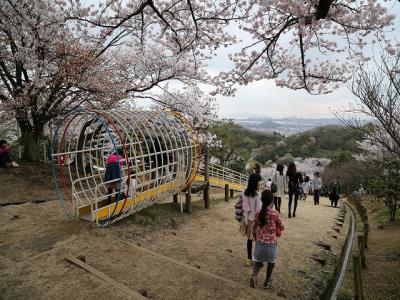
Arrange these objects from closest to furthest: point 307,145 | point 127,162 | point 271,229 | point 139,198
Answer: point 271,229 < point 127,162 < point 139,198 < point 307,145

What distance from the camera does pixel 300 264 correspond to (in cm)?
650

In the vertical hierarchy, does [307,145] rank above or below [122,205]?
below

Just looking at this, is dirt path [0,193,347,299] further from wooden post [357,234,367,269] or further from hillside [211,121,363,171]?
hillside [211,121,363,171]

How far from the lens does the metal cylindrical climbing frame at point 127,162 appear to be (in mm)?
6938

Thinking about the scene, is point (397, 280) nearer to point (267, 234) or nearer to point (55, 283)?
point (267, 234)

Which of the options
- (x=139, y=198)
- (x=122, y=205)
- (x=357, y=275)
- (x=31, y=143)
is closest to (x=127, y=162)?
(x=122, y=205)

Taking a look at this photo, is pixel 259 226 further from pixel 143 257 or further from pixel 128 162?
pixel 128 162

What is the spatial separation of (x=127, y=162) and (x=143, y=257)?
178cm

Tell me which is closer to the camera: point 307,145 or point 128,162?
point 128,162

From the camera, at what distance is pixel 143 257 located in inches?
233

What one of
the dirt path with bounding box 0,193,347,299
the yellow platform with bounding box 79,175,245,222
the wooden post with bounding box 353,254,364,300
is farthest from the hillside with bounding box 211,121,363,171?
the wooden post with bounding box 353,254,364,300

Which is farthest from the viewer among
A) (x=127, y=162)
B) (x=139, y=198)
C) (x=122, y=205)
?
(x=139, y=198)

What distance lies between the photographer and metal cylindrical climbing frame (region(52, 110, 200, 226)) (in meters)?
6.94

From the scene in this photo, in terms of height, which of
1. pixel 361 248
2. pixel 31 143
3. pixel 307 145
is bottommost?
pixel 361 248
